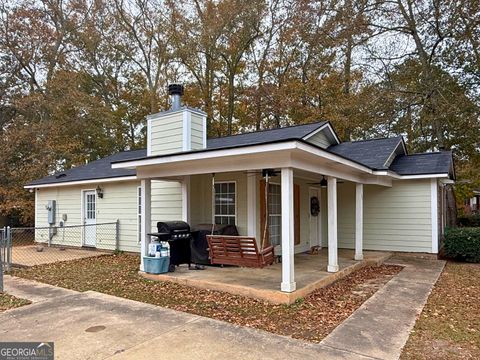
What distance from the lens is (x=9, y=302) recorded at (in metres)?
5.32

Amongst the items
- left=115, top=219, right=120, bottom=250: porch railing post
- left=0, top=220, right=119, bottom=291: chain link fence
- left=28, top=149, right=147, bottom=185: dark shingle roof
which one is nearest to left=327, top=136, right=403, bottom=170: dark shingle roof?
left=28, top=149, right=147, bottom=185: dark shingle roof

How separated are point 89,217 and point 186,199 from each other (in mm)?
5122

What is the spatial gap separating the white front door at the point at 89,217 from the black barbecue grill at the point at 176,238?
5155 mm

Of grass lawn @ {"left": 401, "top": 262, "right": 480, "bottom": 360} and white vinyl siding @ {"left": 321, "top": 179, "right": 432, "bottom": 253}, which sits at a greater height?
white vinyl siding @ {"left": 321, "top": 179, "right": 432, "bottom": 253}

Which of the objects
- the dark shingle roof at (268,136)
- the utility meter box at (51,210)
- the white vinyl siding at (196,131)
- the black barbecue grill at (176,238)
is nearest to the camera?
the black barbecue grill at (176,238)

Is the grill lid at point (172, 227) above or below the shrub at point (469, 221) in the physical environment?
above

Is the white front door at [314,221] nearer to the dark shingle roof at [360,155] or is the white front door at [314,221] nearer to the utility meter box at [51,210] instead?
the dark shingle roof at [360,155]

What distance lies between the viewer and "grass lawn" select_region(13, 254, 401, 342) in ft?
14.6

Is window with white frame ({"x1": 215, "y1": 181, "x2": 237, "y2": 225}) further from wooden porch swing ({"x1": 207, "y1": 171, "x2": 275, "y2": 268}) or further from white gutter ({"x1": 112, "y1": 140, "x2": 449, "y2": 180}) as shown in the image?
white gutter ({"x1": 112, "y1": 140, "x2": 449, "y2": 180})

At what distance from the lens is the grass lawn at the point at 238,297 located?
444cm

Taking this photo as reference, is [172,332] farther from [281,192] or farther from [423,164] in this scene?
[423,164]

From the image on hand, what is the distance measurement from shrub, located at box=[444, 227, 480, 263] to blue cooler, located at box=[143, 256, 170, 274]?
712 cm

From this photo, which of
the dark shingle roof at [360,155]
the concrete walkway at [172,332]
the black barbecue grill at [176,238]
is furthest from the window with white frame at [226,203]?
the concrete walkway at [172,332]

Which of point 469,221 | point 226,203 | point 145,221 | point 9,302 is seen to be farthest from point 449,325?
point 469,221
